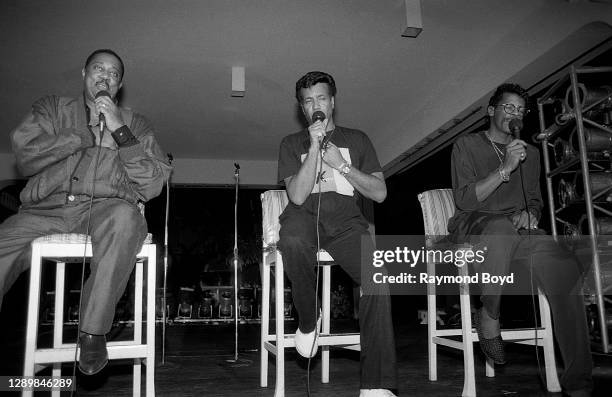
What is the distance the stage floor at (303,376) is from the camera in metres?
1.91

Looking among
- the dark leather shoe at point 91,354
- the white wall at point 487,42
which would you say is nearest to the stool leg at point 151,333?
the dark leather shoe at point 91,354

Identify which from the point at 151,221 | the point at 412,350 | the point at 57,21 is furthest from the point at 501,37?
the point at 151,221

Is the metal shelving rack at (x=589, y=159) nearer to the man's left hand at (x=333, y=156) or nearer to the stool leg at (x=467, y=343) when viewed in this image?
the stool leg at (x=467, y=343)

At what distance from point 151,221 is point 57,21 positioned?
497 centimetres

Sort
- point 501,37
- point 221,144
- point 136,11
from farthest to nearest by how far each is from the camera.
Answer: point 221,144, point 501,37, point 136,11

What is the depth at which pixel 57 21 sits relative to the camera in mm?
3283

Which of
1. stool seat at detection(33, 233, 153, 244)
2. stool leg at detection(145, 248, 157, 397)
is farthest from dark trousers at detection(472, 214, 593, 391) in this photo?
stool seat at detection(33, 233, 153, 244)

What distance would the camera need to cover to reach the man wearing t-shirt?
1.59 meters

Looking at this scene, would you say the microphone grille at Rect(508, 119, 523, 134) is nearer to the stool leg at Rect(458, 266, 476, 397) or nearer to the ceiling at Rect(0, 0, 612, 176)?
the stool leg at Rect(458, 266, 476, 397)

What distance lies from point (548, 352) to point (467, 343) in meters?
0.39

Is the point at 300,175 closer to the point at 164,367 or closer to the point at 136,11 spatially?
Result: the point at 164,367

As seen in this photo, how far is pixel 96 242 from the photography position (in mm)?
1525

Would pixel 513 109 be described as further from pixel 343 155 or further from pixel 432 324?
pixel 432 324

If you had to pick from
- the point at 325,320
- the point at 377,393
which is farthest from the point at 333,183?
the point at 377,393
